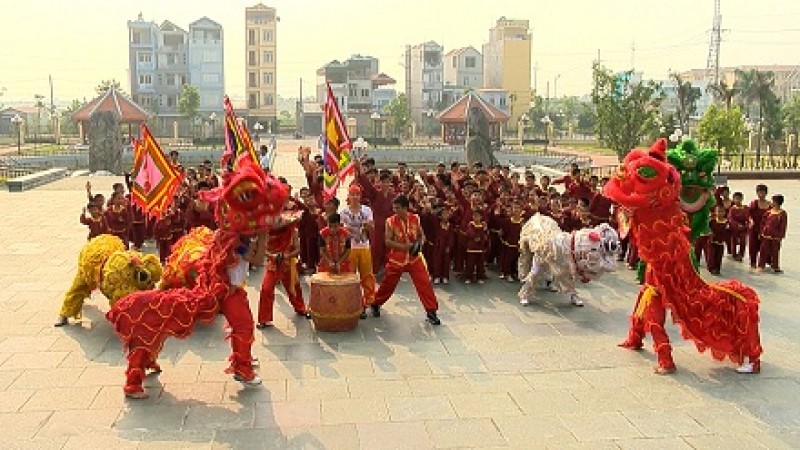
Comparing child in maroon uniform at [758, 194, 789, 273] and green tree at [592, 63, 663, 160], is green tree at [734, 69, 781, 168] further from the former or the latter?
child in maroon uniform at [758, 194, 789, 273]

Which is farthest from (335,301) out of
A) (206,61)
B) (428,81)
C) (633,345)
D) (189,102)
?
(428,81)

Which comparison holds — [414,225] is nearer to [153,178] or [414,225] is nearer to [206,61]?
[153,178]

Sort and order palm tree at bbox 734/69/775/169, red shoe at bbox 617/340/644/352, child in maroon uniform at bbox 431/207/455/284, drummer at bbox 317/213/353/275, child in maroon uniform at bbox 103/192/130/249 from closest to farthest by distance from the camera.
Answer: red shoe at bbox 617/340/644/352
drummer at bbox 317/213/353/275
child in maroon uniform at bbox 431/207/455/284
child in maroon uniform at bbox 103/192/130/249
palm tree at bbox 734/69/775/169

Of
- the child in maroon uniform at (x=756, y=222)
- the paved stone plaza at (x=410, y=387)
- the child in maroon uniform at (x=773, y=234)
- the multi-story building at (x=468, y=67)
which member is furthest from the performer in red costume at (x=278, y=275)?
the multi-story building at (x=468, y=67)

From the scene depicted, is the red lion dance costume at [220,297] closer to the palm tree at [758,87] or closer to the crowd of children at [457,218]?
the crowd of children at [457,218]

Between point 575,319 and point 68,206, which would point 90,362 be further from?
point 68,206

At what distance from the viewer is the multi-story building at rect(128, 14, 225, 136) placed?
224 feet

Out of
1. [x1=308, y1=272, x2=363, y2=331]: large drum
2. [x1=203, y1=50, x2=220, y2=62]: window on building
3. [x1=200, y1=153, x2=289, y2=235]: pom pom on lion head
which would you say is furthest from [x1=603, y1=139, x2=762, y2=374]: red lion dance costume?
[x1=203, y1=50, x2=220, y2=62]: window on building

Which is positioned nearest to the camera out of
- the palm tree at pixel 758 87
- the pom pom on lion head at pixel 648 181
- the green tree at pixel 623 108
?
the pom pom on lion head at pixel 648 181

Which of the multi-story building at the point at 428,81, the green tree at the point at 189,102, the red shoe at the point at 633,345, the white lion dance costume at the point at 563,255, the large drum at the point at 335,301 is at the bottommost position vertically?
the red shoe at the point at 633,345

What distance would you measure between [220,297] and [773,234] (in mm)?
8829

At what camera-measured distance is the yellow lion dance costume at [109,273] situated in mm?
7785

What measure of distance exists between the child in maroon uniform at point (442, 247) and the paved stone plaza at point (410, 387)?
1100mm

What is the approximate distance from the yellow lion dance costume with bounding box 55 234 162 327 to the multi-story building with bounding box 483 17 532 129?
70624 millimetres
